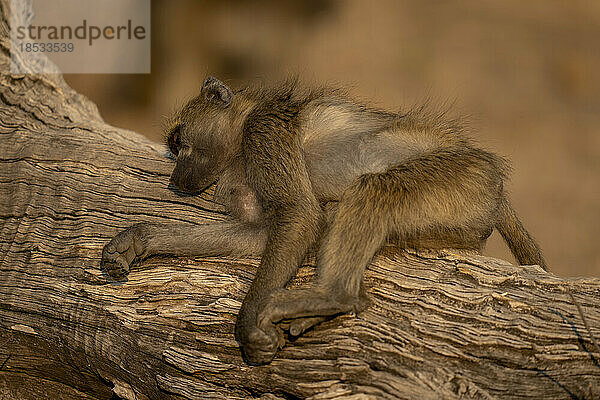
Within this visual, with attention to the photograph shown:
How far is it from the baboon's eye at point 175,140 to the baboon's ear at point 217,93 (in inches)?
9.5

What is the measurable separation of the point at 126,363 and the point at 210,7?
744cm

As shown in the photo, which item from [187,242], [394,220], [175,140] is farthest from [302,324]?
[175,140]

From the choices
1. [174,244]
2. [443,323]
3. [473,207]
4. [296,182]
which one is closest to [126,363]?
[174,244]

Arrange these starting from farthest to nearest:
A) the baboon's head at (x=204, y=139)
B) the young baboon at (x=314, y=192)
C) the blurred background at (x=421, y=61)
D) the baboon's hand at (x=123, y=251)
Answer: the blurred background at (x=421, y=61), the baboon's head at (x=204, y=139), the baboon's hand at (x=123, y=251), the young baboon at (x=314, y=192)

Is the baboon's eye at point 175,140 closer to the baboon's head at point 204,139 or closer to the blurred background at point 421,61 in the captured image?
the baboon's head at point 204,139

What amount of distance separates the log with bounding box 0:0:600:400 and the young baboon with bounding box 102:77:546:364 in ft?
0.37

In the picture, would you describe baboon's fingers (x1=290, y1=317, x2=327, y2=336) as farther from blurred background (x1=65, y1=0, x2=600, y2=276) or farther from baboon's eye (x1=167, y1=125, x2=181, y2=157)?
blurred background (x1=65, y1=0, x2=600, y2=276)

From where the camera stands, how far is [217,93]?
3.69 metres

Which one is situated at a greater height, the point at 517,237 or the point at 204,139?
the point at 204,139

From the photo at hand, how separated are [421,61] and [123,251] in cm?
648

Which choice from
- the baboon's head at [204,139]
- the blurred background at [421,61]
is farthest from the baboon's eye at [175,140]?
the blurred background at [421,61]

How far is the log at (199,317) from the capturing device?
2.54 meters

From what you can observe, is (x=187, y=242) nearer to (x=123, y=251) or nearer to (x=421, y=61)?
(x=123, y=251)

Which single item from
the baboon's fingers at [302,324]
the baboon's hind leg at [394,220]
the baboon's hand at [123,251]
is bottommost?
the baboon's fingers at [302,324]
